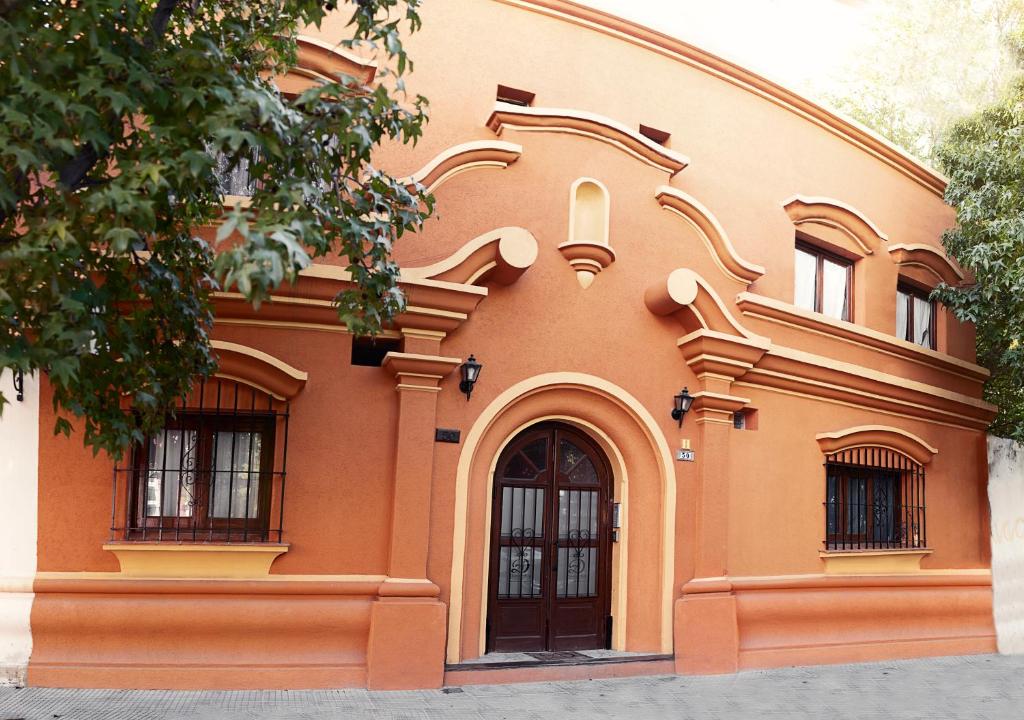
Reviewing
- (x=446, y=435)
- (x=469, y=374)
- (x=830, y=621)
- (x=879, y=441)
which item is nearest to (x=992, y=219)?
(x=879, y=441)

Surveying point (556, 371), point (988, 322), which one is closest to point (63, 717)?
point (556, 371)

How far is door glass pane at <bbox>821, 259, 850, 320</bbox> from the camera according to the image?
11.5 m

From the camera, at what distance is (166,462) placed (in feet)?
24.9

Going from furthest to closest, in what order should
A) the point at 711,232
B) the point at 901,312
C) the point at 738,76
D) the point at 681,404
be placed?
1. the point at 901,312
2. the point at 738,76
3. the point at 711,232
4. the point at 681,404

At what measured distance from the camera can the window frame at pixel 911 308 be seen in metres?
12.3

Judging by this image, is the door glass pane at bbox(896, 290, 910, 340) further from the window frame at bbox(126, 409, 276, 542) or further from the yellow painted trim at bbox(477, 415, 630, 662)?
the window frame at bbox(126, 409, 276, 542)

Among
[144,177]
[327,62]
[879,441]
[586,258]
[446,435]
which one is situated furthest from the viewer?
[879,441]

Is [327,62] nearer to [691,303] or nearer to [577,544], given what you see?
[691,303]

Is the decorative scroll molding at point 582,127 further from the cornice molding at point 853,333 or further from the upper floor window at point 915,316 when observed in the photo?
the upper floor window at point 915,316

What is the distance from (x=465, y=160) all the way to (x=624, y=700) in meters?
5.07

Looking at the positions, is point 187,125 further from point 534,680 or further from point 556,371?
point 534,680

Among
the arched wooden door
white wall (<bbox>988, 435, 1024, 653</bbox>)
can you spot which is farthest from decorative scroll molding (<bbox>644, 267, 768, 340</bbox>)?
white wall (<bbox>988, 435, 1024, 653</bbox>)

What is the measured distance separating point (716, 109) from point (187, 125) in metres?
7.13

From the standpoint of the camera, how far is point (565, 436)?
29.5ft
